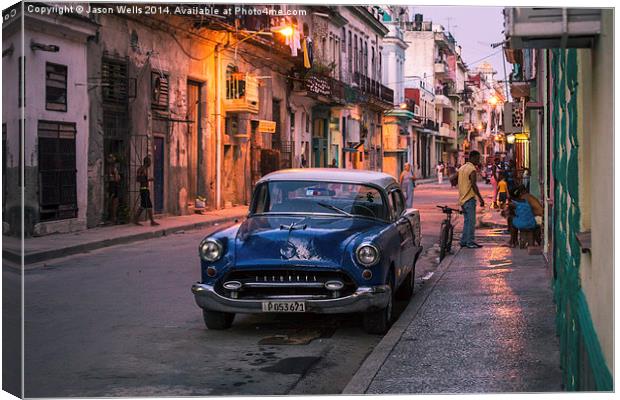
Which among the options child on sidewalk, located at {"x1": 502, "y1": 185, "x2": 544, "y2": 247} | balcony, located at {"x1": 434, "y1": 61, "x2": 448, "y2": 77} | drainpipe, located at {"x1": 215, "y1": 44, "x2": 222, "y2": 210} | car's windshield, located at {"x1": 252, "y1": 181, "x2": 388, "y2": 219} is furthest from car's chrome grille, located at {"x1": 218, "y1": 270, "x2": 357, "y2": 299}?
balcony, located at {"x1": 434, "y1": 61, "x2": 448, "y2": 77}

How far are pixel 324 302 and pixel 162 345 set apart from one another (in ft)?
4.21

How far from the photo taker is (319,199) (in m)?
9.02

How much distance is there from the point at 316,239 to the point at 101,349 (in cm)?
184

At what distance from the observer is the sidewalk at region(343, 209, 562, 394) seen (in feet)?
20.0

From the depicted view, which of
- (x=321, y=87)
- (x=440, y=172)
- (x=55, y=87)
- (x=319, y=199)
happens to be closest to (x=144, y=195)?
(x=55, y=87)

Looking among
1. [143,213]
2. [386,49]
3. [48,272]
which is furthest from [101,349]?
[386,49]

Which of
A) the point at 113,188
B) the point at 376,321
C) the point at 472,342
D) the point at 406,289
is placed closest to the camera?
the point at 472,342

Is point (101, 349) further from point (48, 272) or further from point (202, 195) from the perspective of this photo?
point (202, 195)

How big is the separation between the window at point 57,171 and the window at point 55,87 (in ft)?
0.98

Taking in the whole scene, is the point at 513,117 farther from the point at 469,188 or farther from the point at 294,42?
the point at 294,42

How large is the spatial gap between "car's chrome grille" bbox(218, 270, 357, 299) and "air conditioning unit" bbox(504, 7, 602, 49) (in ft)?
12.2

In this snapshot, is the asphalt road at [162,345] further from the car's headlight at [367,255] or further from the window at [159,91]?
the window at [159,91]

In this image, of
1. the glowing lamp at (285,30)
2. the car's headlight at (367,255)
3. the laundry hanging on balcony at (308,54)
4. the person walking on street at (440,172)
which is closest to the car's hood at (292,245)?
the car's headlight at (367,255)

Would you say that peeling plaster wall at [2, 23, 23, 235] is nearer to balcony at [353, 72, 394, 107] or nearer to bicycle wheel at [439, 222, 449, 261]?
bicycle wheel at [439, 222, 449, 261]
